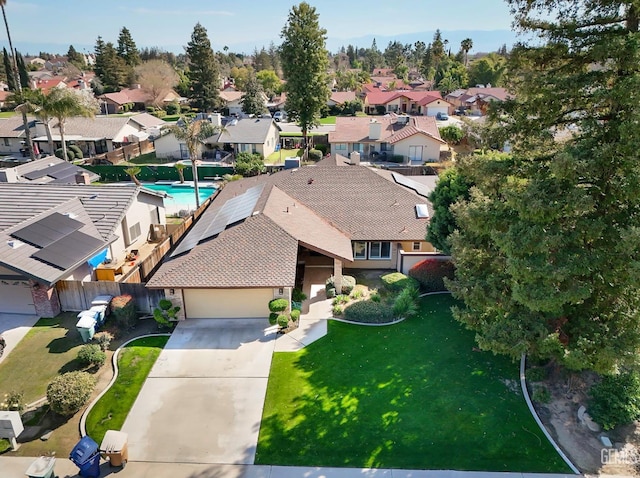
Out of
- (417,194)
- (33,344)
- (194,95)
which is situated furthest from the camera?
(194,95)

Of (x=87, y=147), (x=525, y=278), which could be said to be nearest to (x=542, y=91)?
(x=525, y=278)

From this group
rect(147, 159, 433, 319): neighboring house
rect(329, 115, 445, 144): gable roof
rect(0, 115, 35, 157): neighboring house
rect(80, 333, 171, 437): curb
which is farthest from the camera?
rect(0, 115, 35, 157): neighboring house

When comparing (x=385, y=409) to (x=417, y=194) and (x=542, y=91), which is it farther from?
(x=417, y=194)

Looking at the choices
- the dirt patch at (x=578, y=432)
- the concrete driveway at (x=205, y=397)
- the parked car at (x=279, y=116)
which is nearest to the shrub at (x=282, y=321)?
the concrete driveway at (x=205, y=397)

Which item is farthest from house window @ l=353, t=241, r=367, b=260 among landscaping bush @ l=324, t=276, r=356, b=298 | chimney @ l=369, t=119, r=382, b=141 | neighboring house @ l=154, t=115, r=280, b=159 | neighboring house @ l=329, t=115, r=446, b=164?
chimney @ l=369, t=119, r=382, b=141

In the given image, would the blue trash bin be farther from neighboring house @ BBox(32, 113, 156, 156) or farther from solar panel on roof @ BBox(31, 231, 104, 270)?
neighboring house @ BBox(32, 113, 156, 156)

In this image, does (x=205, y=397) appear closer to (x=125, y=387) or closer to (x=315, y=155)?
(x=125, y=387)
